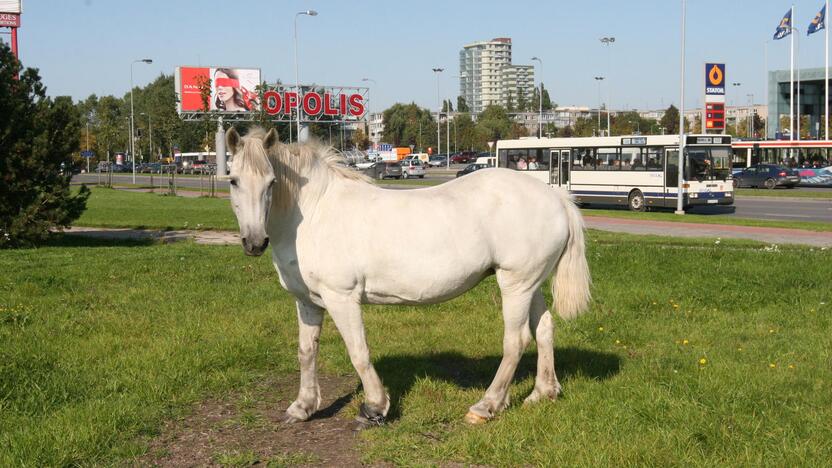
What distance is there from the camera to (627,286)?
10992 mm

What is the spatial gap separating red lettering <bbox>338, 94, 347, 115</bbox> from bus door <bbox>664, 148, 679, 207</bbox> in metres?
58.7

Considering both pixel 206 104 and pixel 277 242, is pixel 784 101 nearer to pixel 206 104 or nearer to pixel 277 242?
pixel 206 104

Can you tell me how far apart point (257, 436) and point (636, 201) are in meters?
28.5

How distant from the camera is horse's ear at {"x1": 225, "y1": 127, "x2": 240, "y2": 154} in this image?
542cm

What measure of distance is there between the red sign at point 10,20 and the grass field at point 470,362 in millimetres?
23066

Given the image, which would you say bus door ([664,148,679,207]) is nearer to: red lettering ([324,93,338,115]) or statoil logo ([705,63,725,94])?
statoil logo ([705,63,725,94])

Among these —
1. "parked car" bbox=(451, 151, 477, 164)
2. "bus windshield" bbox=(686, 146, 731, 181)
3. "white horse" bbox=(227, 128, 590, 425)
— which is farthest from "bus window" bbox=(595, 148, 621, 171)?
"parked car" bbox=(451, 151, 477, 164)

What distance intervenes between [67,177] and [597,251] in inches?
447

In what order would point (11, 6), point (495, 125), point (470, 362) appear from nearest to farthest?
point (470, 362), point (11, 6), point (495, 125)

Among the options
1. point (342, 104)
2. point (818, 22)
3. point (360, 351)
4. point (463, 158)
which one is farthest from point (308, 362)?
point (463, 158)

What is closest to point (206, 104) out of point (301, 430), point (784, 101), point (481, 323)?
point (481, 323)

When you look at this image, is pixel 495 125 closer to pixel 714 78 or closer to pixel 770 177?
pixel 770 177

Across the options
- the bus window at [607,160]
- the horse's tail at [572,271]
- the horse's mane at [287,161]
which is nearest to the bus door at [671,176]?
the bus window at [607,160]

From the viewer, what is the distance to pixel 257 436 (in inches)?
227
